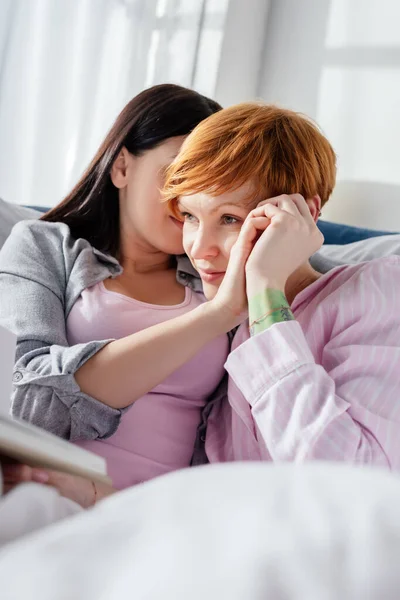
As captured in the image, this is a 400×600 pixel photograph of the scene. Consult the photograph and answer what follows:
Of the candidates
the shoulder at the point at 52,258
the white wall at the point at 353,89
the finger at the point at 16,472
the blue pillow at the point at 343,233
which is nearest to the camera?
the finger at the point at 16,472

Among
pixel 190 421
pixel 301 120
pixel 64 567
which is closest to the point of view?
pixel 64 567

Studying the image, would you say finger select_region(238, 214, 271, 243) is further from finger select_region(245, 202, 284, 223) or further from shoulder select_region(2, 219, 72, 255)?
shoulder select_region(2, 219, 72, 255)

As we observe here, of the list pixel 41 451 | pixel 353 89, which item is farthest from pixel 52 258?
pixel 353 89

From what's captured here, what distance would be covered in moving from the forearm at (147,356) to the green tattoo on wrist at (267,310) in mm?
76

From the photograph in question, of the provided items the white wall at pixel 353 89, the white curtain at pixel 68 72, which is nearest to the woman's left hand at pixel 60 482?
the white curtain at pixel 68 72

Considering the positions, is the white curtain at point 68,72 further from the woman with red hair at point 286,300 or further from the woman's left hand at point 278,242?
the woman's left hand at point 278,242

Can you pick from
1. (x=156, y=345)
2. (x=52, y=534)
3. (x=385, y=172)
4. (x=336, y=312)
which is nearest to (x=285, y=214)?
(x=336, y=312)

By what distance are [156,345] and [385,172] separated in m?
→ 1.46

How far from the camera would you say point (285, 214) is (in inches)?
44.5

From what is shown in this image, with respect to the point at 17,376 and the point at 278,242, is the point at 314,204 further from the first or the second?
the point at 17,376

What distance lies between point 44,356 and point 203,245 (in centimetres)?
30

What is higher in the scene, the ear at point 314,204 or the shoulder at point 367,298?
the ear at point 314,204

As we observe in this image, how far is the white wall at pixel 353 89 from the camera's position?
93.5 inches

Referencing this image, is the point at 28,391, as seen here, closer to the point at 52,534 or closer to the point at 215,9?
the point at 52,534
